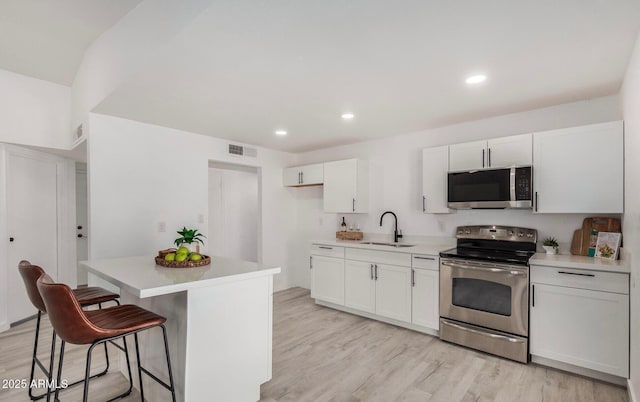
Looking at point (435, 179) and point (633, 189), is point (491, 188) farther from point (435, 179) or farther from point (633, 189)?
point (633, 189)

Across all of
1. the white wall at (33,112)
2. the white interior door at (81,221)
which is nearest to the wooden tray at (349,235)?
the white wall at (33,112)

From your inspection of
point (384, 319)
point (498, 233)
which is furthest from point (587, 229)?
point (384, 319)

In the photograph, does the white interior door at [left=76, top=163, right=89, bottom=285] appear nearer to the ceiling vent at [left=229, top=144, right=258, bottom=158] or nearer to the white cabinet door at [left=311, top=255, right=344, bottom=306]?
the ceiling vent at [left=229, top=144, right=258, bottom=158]

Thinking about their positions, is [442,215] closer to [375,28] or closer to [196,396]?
[375,28]

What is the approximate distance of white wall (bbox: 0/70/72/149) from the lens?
3334mm

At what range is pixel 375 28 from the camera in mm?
1777

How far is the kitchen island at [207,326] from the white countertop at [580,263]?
2229 millimetres

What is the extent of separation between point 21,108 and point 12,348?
244 centimetres

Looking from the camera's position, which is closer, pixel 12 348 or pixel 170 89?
pixel 170 89

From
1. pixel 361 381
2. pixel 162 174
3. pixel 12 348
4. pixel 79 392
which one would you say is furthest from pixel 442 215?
pixel 12 348

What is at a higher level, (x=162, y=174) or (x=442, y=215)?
(x=162, y=174)

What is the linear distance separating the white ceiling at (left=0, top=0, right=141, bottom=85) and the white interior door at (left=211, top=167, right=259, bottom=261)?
2618 mm

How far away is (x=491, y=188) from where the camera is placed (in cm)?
312

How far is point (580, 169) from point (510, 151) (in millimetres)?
565
